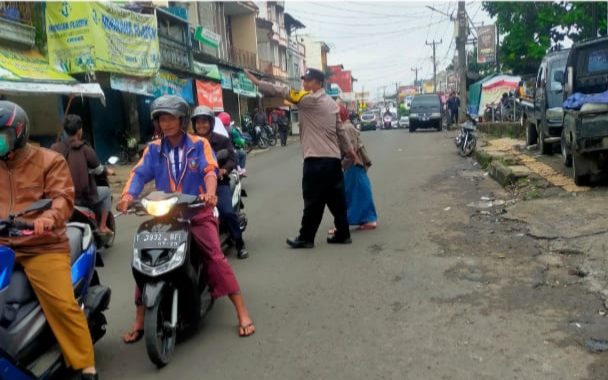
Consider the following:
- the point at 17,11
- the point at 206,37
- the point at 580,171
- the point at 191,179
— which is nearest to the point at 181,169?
the point at 191,179

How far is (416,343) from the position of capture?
3846 mm

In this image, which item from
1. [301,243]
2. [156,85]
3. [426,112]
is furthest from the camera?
[426,112]

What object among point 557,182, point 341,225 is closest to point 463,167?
point 557,182

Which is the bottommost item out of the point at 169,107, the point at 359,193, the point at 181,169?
the point at 359,193

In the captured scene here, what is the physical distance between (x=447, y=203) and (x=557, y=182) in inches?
67.7

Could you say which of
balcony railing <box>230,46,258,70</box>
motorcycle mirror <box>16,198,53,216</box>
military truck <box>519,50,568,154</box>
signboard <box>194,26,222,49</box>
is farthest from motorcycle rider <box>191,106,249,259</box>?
balcony railing <box>230,46,258,70</box>

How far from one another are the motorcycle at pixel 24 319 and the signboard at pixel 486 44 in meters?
34.5

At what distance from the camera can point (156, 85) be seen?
18.0 meters

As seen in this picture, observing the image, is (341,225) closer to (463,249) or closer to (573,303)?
(463,249)

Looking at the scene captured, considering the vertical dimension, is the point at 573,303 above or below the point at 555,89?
below

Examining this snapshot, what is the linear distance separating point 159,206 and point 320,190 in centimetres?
Answer: 290

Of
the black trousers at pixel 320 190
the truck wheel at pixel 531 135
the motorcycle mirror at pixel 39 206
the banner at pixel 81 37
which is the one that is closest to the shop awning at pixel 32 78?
the banner at pixel 81 37

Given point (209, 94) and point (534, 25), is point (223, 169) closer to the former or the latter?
point (209, 94)

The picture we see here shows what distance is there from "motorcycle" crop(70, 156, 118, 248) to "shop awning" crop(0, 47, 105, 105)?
475 cm
